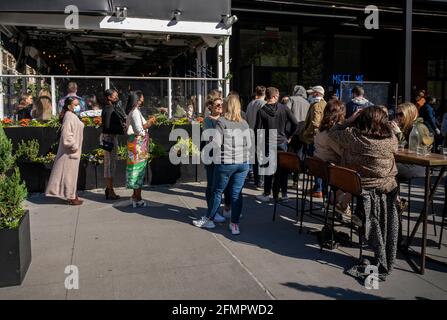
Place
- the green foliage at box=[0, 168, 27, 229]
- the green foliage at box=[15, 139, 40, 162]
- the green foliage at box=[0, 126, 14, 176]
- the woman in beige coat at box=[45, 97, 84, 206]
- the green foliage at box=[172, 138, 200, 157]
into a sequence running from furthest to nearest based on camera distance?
1. the green foliage at box=[172, 138, 200, 157]
2. the green foliage at box=[15, 139, 40, 162]
3. the woman in beige coat at box=[45, 97, 84, 206]
4. the green foliage at box=[0, 126, 14, 176]
5. the green foliage at box=[0, 168, 27, 229]

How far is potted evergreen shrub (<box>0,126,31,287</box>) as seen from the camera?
3965mm

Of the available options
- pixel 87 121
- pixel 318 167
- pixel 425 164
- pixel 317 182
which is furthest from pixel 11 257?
pixel 317 182

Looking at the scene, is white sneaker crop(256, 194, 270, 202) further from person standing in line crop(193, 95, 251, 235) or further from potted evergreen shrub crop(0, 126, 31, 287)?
potted evergreen shrub crop(0, 126, 31, 287)

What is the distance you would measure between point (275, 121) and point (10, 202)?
4.28 m

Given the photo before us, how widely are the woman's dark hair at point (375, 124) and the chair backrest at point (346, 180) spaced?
0.42 meters

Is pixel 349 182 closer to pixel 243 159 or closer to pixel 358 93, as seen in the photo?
pixel 243 159

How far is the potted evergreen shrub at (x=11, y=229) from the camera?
13.0ft

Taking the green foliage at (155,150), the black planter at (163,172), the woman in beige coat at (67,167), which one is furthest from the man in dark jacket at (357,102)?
the woman in beige coat at (67,167)

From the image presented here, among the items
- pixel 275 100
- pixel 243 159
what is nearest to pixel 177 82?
pixel 275 100

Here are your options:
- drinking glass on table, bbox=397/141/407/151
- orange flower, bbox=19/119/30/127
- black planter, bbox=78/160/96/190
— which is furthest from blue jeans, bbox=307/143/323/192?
orange flower, bbox=19/119/30/127

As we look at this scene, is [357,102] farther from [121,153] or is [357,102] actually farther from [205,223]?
[121,153]

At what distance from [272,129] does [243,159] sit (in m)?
1.92

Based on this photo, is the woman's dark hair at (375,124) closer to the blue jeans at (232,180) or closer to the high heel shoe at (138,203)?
the blue jeans at (232,180)

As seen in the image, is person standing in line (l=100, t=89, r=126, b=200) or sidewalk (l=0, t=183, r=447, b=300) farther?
person standing in line (l=100, t=89, r=126, b=200)
